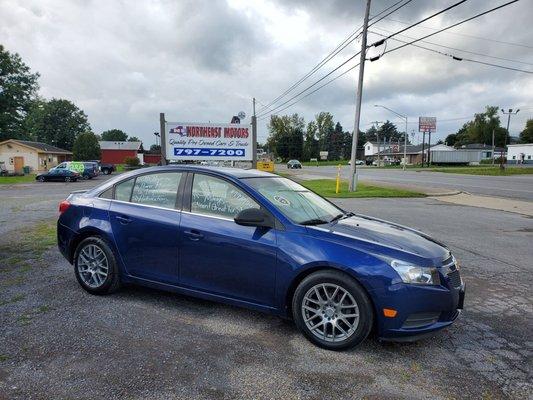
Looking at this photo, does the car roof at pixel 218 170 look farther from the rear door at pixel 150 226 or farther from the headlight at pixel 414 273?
the headlight at pixel 414 273

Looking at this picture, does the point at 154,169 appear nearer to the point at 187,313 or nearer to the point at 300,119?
the point at 187,313

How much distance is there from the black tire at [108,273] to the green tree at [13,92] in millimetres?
62303

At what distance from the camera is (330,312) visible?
3605 millimetres

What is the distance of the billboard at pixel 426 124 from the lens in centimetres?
7288

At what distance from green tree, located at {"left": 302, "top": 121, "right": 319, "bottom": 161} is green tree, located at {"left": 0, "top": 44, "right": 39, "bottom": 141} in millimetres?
71240

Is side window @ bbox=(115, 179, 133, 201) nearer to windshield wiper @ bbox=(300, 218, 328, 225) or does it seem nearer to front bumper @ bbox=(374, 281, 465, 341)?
windshield wiper @ bbox=(300, 218, 328, 225)

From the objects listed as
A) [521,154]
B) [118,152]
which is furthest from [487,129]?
[118,152]

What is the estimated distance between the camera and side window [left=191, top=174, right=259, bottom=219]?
13.6 feet

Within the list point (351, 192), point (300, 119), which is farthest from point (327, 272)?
point (300, 119)

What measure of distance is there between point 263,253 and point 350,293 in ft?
2.84

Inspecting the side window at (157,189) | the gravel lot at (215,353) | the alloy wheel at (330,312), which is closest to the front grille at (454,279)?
the gravel lot at (215,353)

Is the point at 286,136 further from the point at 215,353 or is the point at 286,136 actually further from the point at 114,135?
the point at 215,353

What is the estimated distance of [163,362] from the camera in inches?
132

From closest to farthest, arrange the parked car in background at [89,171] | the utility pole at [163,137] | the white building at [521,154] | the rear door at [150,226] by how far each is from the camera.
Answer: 1. the rear door at [150,226]
2. the utility pole at [163,137]
3. the parked car in background at [89,171]
4. the white building at [521,154]
